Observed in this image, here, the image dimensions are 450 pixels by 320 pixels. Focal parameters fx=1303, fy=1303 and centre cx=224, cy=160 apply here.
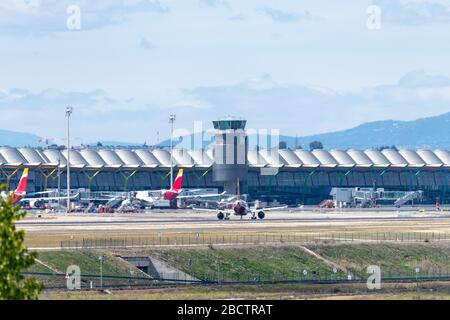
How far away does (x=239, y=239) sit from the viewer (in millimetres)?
130750

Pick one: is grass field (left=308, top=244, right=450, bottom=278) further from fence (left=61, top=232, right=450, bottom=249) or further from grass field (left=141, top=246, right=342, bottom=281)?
fence (left=61, top=232, right=450, bottom=249)

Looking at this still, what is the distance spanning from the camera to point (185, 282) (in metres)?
103

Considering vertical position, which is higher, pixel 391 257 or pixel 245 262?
pixel 245 262

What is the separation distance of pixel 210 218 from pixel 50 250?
74.0m

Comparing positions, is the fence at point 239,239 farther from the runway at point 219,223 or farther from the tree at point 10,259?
the tree at point 10,259

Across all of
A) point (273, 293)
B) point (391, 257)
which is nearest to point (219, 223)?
point (391, 257)

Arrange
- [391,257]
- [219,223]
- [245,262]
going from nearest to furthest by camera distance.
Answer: [245,262], [391,257], [219,223]

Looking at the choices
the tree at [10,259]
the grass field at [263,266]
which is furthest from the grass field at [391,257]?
the tree at [10,259]

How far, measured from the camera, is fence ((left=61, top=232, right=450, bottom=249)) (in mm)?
121438

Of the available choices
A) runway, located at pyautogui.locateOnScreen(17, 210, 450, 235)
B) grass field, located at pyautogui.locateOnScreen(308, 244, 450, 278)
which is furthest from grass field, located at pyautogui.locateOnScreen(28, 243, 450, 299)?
runway, located at pyautogui.locateOnScreen(17, 210, 450, 235)

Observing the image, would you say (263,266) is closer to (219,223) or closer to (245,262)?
(245,262)

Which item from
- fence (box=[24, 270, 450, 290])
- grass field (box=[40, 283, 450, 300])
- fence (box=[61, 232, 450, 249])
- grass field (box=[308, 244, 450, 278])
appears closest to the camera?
grass field (box=[40, 283, 450, 300])

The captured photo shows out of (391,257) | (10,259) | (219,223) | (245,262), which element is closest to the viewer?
(10,259)
